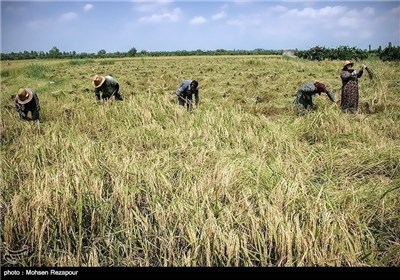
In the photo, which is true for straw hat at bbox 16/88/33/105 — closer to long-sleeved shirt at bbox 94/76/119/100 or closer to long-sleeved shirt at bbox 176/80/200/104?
long-sleeved shirt at bbox 94/76/119/100

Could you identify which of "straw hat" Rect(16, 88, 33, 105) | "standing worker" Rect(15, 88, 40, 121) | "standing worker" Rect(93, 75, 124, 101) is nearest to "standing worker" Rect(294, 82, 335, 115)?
"standing worker" Rect(93, 75, 124, 101)

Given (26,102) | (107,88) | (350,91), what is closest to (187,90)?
(107,88)

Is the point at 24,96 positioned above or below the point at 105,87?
below

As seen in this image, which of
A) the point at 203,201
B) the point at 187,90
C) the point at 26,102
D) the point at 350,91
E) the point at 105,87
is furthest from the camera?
the point at 105,87

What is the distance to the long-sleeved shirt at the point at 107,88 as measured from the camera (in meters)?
6.80

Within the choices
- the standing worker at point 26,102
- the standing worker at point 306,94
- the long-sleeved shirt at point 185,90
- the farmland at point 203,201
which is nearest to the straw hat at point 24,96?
the standing worker at point 26,102

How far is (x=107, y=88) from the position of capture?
22.7ft

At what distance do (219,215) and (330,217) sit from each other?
31.2 inches

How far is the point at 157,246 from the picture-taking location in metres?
2.51

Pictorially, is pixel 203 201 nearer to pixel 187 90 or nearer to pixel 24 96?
pixel 187 90

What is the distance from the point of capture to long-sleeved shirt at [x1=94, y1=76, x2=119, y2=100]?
680cm

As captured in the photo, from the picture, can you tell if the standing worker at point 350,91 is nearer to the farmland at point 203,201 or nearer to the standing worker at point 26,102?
the farmland at point 203,201

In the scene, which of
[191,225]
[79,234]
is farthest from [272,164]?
[79,234]
